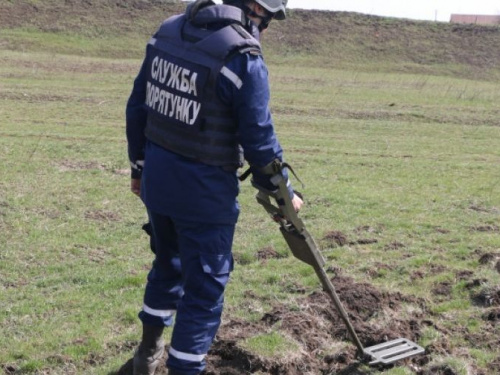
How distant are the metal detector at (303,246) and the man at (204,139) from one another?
77 millimetres

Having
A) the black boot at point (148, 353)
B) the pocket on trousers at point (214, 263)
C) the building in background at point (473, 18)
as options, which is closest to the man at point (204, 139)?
the pocket on trousers at point (214, 263)

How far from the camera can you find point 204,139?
4.26 m

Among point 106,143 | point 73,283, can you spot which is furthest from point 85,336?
point 106,143

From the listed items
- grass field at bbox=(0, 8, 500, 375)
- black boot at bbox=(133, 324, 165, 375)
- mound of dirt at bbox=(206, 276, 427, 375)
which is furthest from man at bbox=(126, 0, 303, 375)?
grass field at bbox=(0, 8, 500, 375)

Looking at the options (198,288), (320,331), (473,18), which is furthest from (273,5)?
(473,18)

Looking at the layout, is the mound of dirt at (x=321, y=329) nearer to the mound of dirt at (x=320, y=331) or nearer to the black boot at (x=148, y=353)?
the mound of dirt at (x=320, y=331)

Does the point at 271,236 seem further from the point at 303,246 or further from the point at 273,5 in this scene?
the point at 273,5

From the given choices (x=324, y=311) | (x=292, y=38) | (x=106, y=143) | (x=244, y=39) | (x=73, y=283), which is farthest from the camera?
(x=292, y=38)

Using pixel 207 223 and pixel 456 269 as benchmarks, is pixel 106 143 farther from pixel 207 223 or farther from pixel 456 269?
pixel 207 223

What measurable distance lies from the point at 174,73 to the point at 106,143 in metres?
10.3

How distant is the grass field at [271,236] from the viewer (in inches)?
221

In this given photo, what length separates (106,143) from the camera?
47.2 feet

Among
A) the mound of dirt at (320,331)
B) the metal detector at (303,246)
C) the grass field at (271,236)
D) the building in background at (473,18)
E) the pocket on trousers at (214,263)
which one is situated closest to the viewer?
the pocket on trousers at (214,263)

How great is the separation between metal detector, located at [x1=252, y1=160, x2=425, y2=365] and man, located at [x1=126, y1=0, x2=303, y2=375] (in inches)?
3.0
